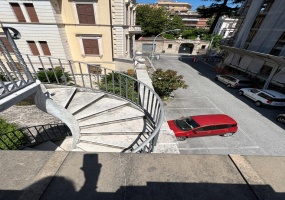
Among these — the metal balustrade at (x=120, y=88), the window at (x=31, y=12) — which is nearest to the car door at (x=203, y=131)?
the metal balustrade at (x=120, y=88)

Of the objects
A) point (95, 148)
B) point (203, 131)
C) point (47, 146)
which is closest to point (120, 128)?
point (95, 148)

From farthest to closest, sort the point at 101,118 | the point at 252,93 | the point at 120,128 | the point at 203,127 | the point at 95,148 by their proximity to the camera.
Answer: the point at 252,93 < the point at 203,127 < the point at 101,118 < the point at 120,128 < the point at 95,148

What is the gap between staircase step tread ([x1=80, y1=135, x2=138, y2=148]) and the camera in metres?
4.01

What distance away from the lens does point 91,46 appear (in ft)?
45.8

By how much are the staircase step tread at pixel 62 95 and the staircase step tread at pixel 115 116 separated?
955mm

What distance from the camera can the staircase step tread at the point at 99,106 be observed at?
4.64 metres

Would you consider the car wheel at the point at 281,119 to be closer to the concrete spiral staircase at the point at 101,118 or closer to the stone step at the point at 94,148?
the concrete spiral staircase at the point at 101,118

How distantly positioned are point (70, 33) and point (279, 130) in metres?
19.2

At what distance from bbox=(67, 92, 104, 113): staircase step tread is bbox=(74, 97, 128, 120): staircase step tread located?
0.55ft

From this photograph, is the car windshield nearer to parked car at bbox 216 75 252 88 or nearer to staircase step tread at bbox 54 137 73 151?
staircase step tread at bbox 54 137 73 151

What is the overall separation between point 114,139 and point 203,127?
5.78 m

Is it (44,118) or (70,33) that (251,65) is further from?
(44,118)

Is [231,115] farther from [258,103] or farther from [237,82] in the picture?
[237,82]

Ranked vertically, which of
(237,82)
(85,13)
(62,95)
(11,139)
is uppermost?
(85,13)
